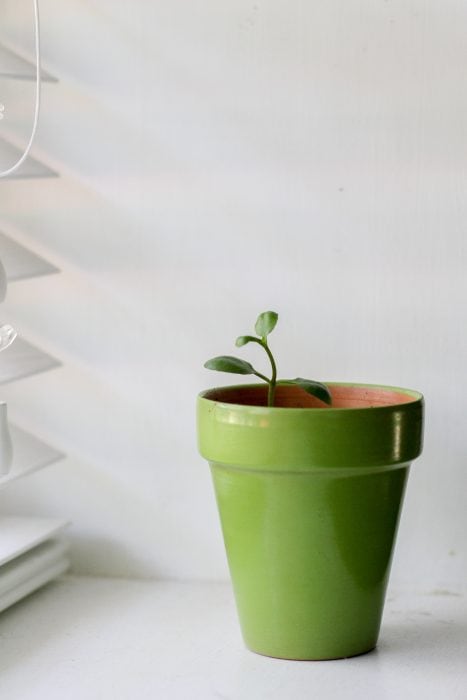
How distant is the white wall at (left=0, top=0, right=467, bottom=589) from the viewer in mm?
1238

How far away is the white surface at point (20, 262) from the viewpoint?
123 centimetres

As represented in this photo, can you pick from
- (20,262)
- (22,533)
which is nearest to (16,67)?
(20,262)

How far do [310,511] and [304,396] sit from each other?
0.18 metres

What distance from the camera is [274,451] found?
1.03 metres

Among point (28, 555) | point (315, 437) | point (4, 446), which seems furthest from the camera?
point (28, 555)

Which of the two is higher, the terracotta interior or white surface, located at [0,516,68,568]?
the terracotta interior

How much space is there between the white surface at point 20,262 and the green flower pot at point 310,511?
10.9 inches

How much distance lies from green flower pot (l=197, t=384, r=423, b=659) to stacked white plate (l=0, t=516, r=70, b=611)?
265 mm

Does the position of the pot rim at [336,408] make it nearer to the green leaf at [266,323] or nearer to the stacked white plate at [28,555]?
the green leaf at [266,323]

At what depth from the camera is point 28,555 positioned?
4.19 feet

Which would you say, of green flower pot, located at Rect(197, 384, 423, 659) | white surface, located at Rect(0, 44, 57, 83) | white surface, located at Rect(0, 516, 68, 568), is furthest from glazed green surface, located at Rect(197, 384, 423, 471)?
white surface, located at Rect(0, 44, 57, 83)

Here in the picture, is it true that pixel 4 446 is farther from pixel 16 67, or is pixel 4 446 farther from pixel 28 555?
pixel 16 67

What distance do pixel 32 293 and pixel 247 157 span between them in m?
0.32

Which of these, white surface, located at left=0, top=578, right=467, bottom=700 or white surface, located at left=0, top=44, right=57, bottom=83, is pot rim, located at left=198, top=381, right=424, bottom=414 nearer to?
white surface, located at left=0, top=578, right=467, bottom=700
